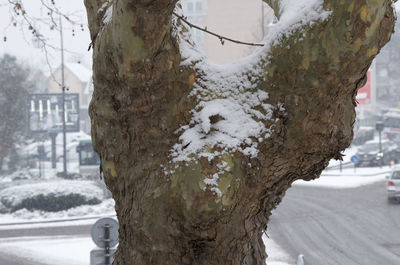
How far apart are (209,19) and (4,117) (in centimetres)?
2832

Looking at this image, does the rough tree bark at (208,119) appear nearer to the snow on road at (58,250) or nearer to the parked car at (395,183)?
the snow on road at (58,250)

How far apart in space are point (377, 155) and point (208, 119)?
27303 millimetres

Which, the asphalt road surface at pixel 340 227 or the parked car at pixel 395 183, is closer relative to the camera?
the asphalt road surface at pixel 340 227

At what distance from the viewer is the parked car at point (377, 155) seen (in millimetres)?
28172

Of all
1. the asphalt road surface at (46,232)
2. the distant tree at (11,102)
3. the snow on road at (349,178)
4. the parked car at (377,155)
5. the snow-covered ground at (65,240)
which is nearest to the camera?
the snow-covered ground at (65,240)

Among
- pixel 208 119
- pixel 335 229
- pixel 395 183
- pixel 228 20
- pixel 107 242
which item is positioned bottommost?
pixel 335 229

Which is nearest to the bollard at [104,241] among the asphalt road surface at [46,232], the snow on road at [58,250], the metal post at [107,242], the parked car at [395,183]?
the metal post at [107,242]

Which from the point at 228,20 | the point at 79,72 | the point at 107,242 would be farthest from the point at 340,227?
the point at 79,72

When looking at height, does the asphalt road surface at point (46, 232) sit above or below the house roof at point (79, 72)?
below

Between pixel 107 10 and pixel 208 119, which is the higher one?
pixel 107 10

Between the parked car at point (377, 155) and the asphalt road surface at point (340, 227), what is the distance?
8148mm

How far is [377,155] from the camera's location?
28141 mm

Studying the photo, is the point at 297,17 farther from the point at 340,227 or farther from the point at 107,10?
the point at 340,227

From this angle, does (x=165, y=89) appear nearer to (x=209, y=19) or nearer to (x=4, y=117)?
(x=4, y=117)
